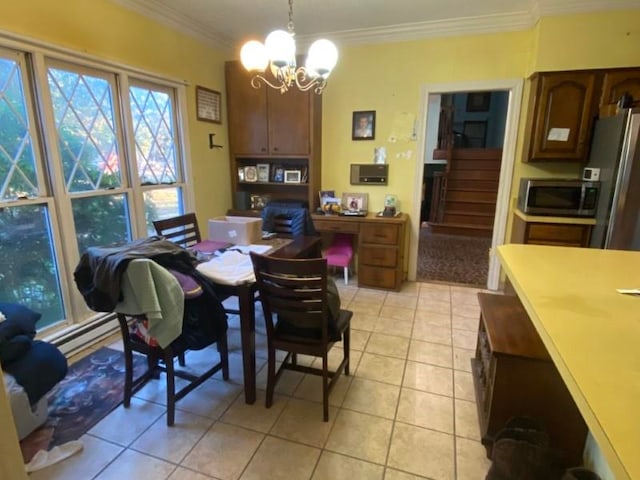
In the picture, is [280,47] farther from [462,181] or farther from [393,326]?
[462,181]

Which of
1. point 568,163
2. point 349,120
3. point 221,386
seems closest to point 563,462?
point 221,386

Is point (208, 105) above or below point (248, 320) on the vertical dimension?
above

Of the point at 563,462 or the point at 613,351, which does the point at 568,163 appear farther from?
the point at 613,351

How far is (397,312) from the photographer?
3.26m

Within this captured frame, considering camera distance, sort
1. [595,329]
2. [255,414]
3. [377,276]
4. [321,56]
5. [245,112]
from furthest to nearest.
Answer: [245,112]
[377,276]
[321,56]
[255,414]
[595,329]

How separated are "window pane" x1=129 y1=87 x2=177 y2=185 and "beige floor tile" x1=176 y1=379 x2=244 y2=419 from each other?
1920 mm

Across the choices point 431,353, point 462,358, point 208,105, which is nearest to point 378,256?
point 431,353

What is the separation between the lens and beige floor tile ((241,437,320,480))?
159 cm

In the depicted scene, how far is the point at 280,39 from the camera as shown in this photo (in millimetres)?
1985

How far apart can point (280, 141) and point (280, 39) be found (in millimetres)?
1879

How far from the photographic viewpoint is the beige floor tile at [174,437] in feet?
5.61

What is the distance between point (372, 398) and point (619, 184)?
7.77ft

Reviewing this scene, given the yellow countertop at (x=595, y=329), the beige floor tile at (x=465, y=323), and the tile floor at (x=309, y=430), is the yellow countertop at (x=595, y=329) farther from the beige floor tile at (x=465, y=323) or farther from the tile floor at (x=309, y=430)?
the beige floor tile at (x=465, y=323)

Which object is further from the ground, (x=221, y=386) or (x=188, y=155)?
(x=188, y=155)
